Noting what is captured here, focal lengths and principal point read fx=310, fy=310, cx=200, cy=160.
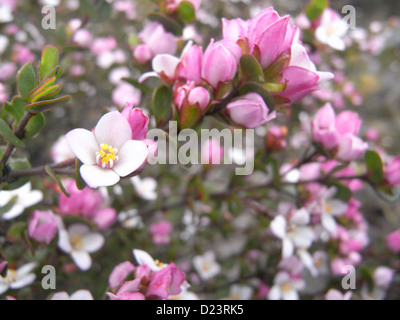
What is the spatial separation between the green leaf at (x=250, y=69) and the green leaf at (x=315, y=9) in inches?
27.0

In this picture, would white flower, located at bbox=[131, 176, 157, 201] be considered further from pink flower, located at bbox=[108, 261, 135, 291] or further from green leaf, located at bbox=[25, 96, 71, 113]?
green leaf, located at bbox=[25, 96, 71, 113]

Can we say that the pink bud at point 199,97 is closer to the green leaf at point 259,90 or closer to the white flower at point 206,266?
the green leaf at point 259,90

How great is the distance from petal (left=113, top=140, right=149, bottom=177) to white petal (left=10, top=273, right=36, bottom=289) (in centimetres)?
45

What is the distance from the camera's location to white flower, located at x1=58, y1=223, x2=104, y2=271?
2.86ft

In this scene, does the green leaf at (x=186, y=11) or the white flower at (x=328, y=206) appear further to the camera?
the white flower at (x=328, y=206)

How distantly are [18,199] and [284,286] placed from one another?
94 cm

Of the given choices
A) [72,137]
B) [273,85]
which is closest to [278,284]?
[273,85]

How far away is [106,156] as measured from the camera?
61 centimetres

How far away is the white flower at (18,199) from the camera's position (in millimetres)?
874

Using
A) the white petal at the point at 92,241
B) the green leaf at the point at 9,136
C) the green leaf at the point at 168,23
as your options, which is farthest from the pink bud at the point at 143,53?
the white petal at the point at 92,241

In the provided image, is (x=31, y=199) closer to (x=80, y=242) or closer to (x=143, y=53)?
(x=80, y=242)

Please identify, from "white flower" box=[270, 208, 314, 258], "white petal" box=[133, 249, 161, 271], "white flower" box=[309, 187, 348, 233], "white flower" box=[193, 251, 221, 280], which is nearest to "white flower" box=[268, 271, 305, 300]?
"white flower" box=[270, 208, 314, 258]

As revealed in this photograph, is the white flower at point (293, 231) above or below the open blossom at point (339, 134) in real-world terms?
below

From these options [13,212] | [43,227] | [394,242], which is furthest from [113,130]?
[394,242]
